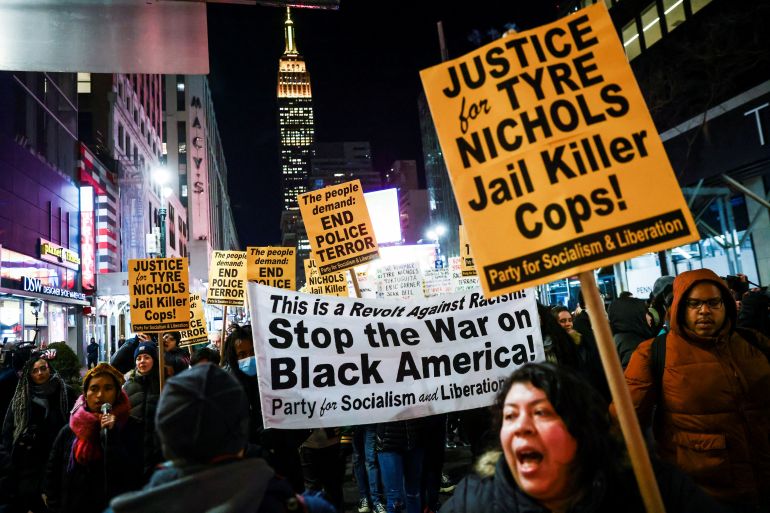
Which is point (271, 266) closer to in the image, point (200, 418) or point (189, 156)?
point (200, 418)

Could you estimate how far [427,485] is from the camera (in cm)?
614

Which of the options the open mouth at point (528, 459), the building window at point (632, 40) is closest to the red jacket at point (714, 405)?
the open mouth at point (528, 459)

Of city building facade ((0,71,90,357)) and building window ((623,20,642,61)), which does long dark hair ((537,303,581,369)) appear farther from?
city building facade ((0,71,90,357))

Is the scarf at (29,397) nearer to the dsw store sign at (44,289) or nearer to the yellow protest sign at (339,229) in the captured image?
the yellow protest sign at (339,229)

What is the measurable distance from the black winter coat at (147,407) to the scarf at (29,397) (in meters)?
0.72

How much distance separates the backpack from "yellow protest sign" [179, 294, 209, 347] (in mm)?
11410

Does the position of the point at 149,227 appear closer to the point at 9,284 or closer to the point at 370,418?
the point at 9,284

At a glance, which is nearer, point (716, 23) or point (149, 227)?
point (716, 23)

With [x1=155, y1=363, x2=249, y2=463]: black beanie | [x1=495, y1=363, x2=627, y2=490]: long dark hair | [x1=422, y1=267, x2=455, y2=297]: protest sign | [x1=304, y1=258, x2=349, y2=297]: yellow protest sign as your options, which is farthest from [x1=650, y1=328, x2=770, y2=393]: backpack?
[x1=422, y1=267, x2=455, y2=297]: protest sign

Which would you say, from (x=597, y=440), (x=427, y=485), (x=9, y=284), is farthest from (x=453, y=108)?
(x=9, y=284)

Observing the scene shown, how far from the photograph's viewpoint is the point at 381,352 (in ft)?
16.3

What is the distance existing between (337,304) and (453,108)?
2.60 metres

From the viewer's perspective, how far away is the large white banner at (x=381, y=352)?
4.80 m

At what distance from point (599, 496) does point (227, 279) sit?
37.9 ft
